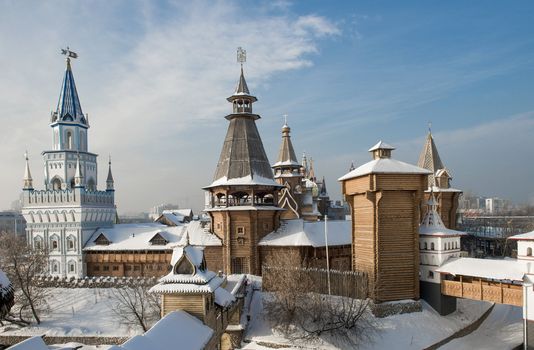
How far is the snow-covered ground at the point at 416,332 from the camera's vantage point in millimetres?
19795

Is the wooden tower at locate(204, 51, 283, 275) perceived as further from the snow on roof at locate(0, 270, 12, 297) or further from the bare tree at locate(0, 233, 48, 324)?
the snow on roof at locate(0, 270, 12, 297)

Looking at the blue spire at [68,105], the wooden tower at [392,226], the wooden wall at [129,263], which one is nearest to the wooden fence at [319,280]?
the wooden tower at [392,226]

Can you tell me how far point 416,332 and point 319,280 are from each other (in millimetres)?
5856

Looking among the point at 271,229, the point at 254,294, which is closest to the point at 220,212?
the point at 271,229

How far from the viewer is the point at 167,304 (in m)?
14.1

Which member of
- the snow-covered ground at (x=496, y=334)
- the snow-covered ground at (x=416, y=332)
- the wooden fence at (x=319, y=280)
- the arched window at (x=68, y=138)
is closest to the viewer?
the snow-covered ground at (x=416, y=332)

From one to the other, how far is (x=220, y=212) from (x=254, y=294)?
6.90m

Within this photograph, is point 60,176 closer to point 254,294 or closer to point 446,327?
point 254,294

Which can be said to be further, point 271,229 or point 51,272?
point 51,272

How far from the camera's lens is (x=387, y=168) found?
73.4ft

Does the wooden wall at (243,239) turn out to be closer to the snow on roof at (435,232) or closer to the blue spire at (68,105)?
the snow on roof at (435,232)

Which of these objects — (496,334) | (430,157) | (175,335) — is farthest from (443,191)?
(175,335)

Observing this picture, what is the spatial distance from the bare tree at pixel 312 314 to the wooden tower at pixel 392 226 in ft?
5.95

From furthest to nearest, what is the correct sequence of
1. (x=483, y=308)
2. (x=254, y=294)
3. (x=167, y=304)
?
(x=483, y=308) < (x=254, y=294) < (x=167, y=304)
